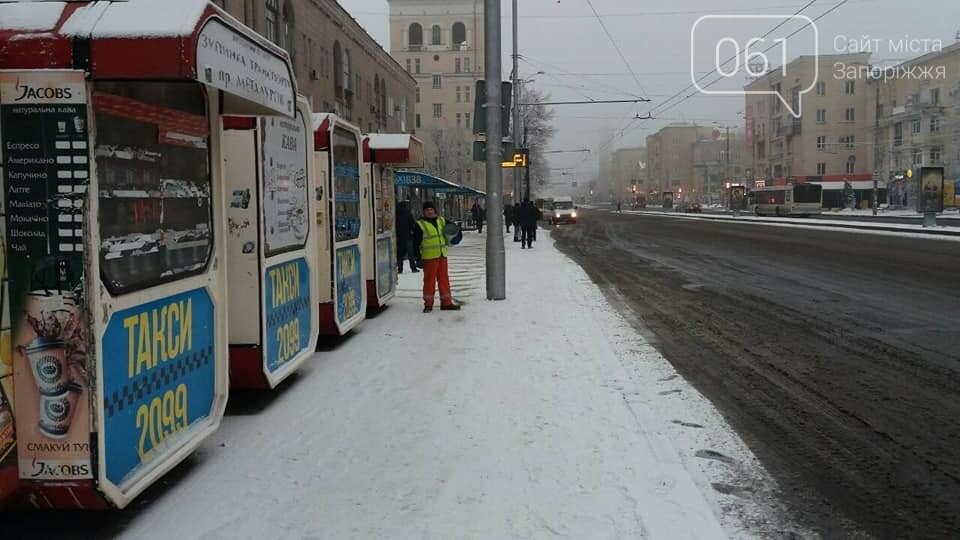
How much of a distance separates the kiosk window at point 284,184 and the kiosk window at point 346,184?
151 cm

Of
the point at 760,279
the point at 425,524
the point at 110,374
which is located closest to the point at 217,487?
A: the point at 110,374

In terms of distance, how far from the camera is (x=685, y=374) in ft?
23.9

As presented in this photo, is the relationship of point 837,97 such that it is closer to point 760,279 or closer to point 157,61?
point 760,279

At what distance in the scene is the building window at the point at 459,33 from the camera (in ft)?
303

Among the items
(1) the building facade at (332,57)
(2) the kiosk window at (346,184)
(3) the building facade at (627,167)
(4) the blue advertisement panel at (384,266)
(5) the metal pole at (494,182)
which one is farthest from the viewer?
(3) the building facade at (627,167)

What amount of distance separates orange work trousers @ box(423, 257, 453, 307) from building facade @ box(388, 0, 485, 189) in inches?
3091

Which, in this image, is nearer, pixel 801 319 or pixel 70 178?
pixel 70 178

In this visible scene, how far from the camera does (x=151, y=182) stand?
4.34 metres

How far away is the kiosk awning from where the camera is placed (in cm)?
1123

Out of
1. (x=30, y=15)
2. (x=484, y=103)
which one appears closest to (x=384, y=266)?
(x=484, y=103)

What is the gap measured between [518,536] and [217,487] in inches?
70.7

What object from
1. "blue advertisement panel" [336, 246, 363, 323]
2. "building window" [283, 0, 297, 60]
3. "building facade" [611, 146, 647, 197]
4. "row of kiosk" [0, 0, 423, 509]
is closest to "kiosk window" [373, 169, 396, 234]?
"blue advertisement panel" [336, 246, 363, 323]

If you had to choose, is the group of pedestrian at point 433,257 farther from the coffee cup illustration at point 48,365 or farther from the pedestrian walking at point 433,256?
the coffee cup illustration at point 48,365

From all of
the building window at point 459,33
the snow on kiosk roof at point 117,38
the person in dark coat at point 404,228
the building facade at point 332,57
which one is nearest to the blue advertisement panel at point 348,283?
the snow on kiosk roof at point 117,38
